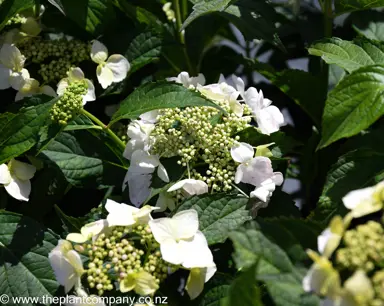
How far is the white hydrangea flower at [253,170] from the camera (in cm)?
116

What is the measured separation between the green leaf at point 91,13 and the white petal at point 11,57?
14 cm

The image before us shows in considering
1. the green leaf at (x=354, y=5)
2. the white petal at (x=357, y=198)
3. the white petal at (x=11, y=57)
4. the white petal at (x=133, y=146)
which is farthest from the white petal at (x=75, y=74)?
the white petal at (x=357, y=198)

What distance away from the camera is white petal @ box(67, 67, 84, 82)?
1359mm

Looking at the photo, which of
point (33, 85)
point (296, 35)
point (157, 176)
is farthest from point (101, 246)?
point (296, 35)

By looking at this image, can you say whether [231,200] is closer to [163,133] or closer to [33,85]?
[163,133]

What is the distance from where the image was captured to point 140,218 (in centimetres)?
104

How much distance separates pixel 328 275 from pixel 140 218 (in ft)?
1.19

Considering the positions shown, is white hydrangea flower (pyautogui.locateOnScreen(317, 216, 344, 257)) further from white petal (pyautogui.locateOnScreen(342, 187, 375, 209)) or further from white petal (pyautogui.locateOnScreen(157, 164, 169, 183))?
white petal (pyautogui.locateOnScreen(157, 164, 169, 183))

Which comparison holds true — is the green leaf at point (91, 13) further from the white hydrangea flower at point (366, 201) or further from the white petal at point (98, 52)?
the white hydrangea flower at point (366, 201)

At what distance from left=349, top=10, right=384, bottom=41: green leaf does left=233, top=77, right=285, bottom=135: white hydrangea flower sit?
37cm

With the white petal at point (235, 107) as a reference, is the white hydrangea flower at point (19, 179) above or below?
below

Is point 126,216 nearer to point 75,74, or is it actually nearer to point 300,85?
point 75,74

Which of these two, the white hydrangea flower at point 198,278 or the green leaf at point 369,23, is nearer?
the white hydrangea flower at point 198,278

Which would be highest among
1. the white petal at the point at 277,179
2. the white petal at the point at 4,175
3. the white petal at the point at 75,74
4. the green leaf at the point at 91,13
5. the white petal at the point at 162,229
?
the green leaf at the point at 91,13
